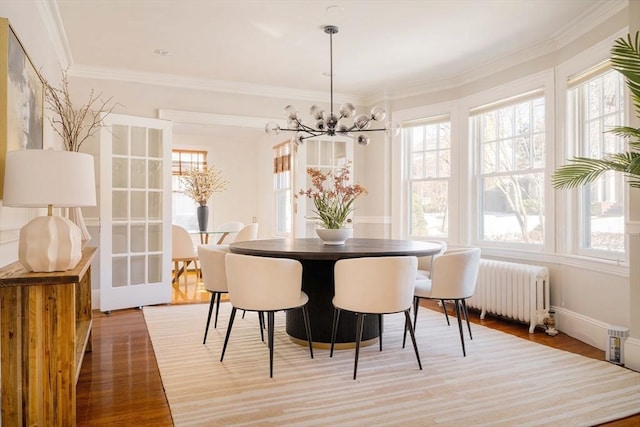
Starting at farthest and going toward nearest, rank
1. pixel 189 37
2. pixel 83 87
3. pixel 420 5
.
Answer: pixel 83 87 < pixel 189 37 < pixel 420 5

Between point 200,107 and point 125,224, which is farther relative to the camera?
point 200,107

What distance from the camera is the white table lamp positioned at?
6.70 feet

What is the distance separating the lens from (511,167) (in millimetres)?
A: 4789

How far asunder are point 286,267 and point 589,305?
2.64 metres

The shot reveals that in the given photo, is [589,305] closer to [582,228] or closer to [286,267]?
[582,228]

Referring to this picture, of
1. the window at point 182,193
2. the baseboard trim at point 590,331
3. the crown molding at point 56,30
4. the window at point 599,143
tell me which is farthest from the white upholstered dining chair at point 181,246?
the window at point 599,143

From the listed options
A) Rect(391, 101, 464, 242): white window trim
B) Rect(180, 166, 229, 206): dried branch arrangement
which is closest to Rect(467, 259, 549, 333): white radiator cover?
Rect(391, 101, 464, 242): white window trim

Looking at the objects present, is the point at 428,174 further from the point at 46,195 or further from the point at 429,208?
the point at 46,195

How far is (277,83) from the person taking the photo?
18.6 feet

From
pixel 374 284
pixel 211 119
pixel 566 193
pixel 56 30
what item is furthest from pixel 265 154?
pixel 374 284

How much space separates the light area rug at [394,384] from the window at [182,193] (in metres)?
4.87

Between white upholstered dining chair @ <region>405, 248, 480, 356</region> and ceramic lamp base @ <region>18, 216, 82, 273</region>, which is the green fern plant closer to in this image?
white upholstered dining chair @ <region>405, 248, 480, 356</region>

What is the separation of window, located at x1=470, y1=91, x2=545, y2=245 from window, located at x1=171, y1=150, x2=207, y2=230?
5.37 metres

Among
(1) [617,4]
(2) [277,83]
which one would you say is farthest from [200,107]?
(1) [617,4]
